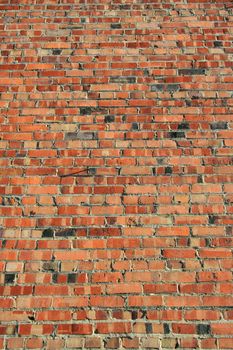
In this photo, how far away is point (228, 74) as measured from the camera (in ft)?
10.4

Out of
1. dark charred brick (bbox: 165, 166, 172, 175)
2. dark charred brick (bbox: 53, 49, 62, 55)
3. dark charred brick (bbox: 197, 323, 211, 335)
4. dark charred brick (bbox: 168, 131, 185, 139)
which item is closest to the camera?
dark charred brick (bbox: 197, 323, 211, 335)

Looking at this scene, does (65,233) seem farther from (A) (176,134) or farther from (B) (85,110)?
(A) (176,134)

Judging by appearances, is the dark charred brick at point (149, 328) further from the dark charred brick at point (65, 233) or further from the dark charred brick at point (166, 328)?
the dark charred brick at point (65, 233)

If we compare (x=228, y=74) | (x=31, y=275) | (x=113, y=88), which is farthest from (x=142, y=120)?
(x=31, y=275)

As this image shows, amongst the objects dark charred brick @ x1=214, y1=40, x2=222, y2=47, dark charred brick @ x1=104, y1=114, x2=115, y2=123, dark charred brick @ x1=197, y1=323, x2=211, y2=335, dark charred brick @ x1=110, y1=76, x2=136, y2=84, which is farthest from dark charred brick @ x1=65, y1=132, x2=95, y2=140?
dark charred brick @ x1=197, y1=323, x2=211, y2=335

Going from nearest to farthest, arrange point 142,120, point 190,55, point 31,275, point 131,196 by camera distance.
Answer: point 31,275
point 131,196
point 142,120
point 190,55

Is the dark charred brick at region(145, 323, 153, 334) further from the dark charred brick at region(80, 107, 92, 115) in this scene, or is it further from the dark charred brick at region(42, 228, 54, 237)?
the dark charred brick at region(80, 107, 92, 115)

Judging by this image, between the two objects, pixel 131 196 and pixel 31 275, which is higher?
pixel 131 196

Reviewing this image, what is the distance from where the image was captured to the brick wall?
2.42 meters

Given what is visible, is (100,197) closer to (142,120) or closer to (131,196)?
(131,196)

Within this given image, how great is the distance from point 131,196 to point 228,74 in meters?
1.36

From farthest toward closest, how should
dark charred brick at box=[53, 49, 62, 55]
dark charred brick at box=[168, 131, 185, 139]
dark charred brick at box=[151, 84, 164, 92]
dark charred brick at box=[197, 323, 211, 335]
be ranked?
1. dark charred brick at box=[53, 49, 62, 55]
2. dark charred brick at box=[151, 84, 164, 92]
3. dark charred brick at box=[168, 131, 185, 139]
4. dark charred brick at box=[197, 323, 211, 335]

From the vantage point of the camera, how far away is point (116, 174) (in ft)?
9.27

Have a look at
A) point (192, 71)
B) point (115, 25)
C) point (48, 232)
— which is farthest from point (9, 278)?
point (115, 25)
